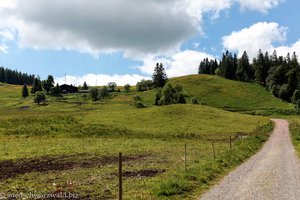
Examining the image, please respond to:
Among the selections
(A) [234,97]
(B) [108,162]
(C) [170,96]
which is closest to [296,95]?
(A) [234,97]

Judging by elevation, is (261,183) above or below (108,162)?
above

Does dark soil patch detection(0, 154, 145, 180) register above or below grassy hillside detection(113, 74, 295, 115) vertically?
below

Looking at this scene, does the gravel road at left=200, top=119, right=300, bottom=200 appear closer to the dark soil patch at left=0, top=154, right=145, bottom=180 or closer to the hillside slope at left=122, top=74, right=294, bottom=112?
the dark soil patch at left=0, top=154, right=145, bottom=180

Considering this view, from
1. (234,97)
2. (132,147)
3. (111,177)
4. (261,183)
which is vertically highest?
(234,97)

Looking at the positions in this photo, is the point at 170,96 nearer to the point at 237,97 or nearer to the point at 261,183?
the point at 237,97

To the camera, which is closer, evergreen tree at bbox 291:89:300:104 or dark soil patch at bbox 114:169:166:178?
dark soil patch at bbox 114:169:166:178

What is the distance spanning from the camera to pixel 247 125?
289 ft

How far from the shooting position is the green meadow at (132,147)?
21469 mm

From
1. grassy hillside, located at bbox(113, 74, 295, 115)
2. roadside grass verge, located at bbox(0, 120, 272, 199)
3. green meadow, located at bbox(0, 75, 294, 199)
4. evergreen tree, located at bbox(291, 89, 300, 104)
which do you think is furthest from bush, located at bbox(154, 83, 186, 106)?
roadside grass verge, located at bbox(0, 120, 272, 199)

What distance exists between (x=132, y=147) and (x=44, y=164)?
1788cm

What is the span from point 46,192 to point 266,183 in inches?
495

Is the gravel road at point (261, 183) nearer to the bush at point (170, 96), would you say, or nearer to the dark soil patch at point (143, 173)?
the dark soil patch at point (143, 173)

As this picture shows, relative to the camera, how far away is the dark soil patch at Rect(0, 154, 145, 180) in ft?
93.3

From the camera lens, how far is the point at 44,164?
1262 inches
